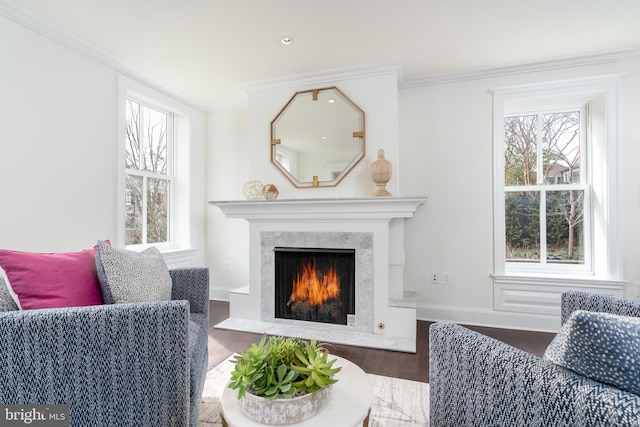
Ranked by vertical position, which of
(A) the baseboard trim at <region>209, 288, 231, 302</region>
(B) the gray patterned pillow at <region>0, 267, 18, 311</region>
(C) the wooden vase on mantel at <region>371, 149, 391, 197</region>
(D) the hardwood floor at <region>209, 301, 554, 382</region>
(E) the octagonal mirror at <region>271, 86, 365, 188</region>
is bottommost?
(D) the hardwood floor at <region>209, 301, 554, 382</region>

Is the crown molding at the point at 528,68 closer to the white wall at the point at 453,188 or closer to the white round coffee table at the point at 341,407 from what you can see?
the white wall at the point at 453,188

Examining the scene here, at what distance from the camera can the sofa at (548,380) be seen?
0.60 meters

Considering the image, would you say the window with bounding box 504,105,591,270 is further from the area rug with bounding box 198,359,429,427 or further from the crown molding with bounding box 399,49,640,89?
the area rug with bounding box 198,359,429,427

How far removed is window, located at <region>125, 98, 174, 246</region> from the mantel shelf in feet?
2.96

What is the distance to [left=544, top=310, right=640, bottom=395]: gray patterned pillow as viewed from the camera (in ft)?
1.98

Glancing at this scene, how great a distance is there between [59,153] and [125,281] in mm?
1641

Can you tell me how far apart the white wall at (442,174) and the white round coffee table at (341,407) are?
1.90 meters

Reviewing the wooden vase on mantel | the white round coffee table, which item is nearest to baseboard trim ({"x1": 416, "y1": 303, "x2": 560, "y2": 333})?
the wooden vase on mantel

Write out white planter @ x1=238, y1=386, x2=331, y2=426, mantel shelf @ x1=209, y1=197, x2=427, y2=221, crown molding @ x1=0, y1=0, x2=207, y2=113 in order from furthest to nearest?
mantel shelf @ x1=209, y1=197, x2=427, y2=221, crown molding @ x1=0, y1=0, x2=207, y2=113, white planter @ x1=238, y1=386, x2=331, y2=426

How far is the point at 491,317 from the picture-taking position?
9.30ft

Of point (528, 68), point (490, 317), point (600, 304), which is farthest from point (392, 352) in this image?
point (528, 68)

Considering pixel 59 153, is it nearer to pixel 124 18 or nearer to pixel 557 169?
pixel 124 18

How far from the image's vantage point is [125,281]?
1.29m

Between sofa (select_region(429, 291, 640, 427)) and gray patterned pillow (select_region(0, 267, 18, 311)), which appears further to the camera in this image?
gray patterned pillow (select_region(0, 267, 18, 311))
